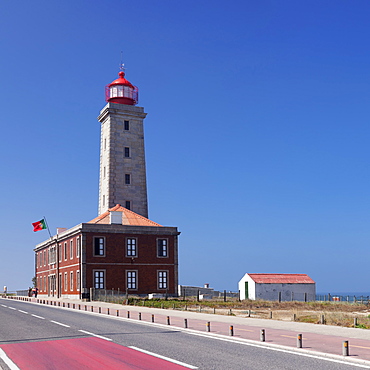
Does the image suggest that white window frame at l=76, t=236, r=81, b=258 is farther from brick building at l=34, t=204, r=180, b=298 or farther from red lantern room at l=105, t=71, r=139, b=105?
red lantern room at l=105, t=71, r=139, b=105

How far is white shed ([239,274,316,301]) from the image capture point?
58375 millimetres

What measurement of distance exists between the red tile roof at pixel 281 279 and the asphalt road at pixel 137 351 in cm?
3937

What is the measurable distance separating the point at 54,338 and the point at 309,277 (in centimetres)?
4857

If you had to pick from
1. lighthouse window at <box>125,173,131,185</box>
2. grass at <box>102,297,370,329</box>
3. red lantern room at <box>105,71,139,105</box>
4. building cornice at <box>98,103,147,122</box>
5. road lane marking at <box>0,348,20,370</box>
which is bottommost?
grass at <box>102,297,370,329</box>

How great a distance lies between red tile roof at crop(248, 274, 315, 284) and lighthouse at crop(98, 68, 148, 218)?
1711 cm

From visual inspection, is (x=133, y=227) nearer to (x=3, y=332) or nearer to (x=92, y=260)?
(x=92, y=260)

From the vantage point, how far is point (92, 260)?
54906 millimetres

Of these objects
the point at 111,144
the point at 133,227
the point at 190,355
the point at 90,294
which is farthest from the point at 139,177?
the point at 190,355

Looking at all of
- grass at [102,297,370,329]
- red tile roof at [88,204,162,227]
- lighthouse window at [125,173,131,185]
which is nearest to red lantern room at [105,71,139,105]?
lighthouse window at [125,173,131,185]

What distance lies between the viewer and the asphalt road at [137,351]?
12281 millimetres

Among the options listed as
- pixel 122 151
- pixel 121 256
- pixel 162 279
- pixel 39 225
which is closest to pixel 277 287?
pixel 162 279

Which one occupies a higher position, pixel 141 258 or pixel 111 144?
pixel 111 144

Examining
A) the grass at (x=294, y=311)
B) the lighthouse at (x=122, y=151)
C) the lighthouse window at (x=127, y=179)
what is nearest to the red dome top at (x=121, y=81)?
the lighthouse at (x=122, y=151)

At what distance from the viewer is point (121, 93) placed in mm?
69938
